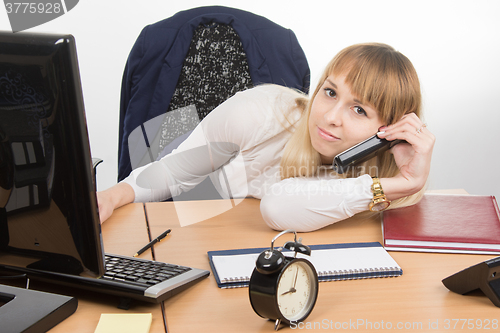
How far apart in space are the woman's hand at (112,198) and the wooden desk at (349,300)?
17cm

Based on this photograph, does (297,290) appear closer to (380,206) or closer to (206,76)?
(380,206)

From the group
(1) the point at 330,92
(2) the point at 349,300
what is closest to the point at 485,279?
(2) the point at 349,300

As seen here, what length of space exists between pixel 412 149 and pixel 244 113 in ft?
1.78

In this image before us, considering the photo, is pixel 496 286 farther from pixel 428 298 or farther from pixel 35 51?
pixel 35 51

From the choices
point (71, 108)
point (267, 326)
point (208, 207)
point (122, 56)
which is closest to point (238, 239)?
point (208, 207)

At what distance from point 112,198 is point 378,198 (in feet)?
2.34

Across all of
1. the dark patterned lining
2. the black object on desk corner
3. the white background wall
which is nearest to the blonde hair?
the black object on desk corner

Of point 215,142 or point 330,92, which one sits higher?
point 330,92

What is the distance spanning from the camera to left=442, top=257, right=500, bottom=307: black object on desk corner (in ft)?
2.46

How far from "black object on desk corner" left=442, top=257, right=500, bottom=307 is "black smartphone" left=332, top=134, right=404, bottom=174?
17.8 inches

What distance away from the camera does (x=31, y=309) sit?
0.70 meters

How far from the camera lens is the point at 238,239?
1058 millimetres

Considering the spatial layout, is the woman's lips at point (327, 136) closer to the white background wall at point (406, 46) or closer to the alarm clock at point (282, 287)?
the alarm clock at point (282, 287)

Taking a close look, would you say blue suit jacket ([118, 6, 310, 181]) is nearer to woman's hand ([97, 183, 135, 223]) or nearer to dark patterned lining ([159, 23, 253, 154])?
dark patterned lining ([159, 23, 253, 154])
